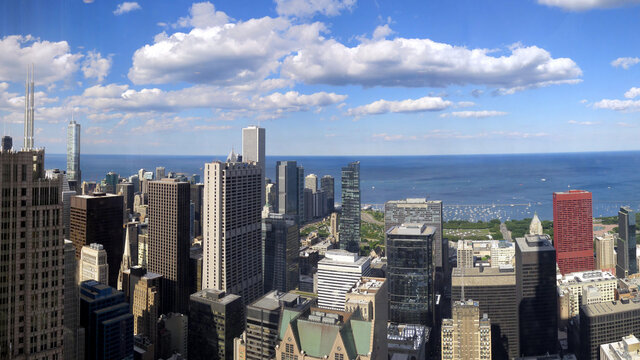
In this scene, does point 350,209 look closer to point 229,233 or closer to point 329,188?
point 329,188

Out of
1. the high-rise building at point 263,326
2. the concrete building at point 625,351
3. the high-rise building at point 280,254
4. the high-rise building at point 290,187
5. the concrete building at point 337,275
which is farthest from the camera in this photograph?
the high-rise building at point 290,187

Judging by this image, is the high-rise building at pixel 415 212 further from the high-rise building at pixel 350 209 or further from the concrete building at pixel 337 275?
the concrete building at pixel 337 275

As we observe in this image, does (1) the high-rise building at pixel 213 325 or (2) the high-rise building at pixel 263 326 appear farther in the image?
(1) the high-rise building at pixel 213 325

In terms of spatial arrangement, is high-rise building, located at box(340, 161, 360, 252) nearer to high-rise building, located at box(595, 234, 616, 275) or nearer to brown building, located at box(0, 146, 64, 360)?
high-rise building, located at box(595, 234, 616, 275)

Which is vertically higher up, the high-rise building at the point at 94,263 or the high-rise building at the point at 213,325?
the high-rise building at the point at 94,263

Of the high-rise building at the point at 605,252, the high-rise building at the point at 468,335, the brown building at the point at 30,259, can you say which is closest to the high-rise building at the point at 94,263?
the brown building at the point at 30,259

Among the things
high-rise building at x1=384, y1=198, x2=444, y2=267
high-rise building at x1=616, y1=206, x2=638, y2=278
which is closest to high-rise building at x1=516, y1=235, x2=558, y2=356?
high-rise building at x1=616, y1=206, x2=638, y2=278

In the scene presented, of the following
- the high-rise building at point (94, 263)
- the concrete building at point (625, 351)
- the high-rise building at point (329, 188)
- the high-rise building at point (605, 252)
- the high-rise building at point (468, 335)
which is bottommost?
the high-rise building at point (468, 335)
